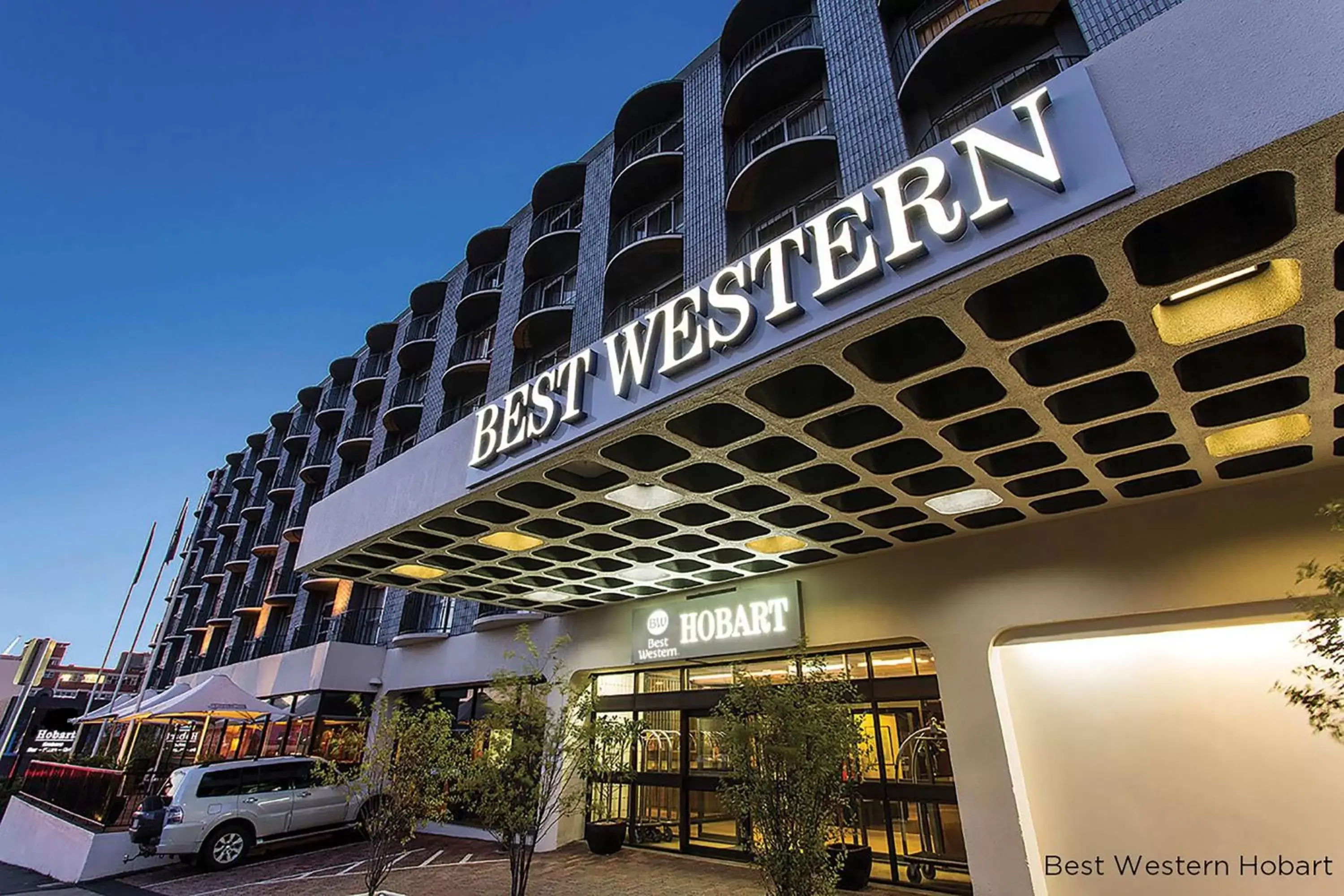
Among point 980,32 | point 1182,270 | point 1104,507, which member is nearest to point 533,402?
point 1182,270

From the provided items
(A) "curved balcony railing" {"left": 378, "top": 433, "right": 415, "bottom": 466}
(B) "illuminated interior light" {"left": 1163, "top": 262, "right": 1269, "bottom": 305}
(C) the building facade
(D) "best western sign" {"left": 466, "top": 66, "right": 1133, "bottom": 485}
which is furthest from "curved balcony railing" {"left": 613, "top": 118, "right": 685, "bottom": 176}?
(B) "illuminated interior light" {"left": 1163, "top": 262, "right": 1269, "bottom": 305}

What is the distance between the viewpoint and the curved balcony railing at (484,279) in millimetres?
21812

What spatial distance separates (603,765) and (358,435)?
21.7m

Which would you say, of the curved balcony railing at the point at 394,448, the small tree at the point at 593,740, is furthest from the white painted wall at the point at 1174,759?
the curved balcony railing at the point at 394,448

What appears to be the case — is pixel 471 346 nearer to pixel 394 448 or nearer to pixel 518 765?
pixel 394 448

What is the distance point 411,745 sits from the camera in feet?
24.7

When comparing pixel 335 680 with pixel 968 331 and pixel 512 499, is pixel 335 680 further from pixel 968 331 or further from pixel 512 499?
pixel 968 331

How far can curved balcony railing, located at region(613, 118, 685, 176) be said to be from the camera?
54.7ft

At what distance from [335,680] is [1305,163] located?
70.2 ft

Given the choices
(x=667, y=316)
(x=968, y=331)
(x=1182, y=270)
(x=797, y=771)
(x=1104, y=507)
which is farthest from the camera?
(x=1104, y=507)

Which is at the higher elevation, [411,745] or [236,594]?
[236,594]

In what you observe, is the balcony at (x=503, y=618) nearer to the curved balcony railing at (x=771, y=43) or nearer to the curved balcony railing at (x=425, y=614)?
the curved balcony railing at (x=425, y=614)

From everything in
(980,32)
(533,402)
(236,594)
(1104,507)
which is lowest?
(1104,507)

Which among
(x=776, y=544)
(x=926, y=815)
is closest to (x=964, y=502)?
(x=776, y=544)
